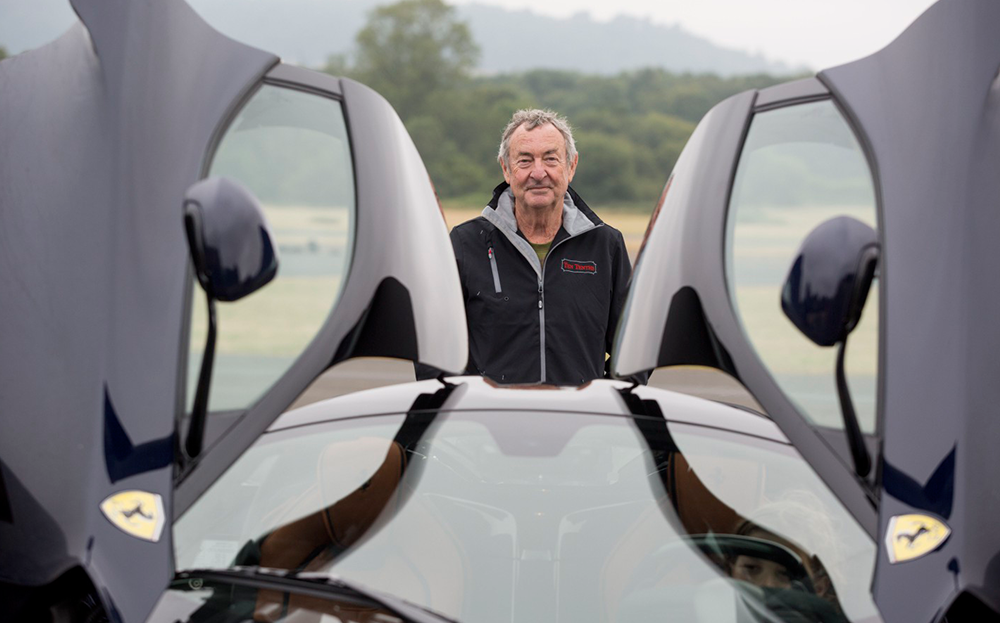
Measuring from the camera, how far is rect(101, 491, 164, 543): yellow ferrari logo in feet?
4.89

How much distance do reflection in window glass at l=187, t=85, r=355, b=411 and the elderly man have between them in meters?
1.22

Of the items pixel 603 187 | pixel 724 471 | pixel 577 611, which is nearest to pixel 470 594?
pixel 577 611

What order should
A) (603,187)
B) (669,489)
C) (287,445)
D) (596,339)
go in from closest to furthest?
(669,489) → (287,445) → (596,339) → (603,187)

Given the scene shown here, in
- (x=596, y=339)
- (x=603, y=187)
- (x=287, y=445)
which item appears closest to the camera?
(x=287, y=445)

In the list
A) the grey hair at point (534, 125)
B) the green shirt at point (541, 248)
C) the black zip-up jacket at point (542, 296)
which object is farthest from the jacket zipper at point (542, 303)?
the grey hair at point (534, 125)

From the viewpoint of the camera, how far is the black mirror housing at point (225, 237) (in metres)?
1.52

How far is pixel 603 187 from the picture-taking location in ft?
107

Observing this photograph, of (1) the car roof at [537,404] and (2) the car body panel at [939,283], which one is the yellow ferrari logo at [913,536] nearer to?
(2) the car body panel at [939,283]

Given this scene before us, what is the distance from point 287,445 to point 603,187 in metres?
31.0

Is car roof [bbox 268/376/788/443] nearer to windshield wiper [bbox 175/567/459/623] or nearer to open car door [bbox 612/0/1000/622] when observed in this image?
open car door [bbox 612/0/1000/622]

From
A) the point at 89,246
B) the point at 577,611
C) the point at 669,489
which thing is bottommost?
the point at 577,611

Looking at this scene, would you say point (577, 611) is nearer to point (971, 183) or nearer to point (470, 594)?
point (470, 594)

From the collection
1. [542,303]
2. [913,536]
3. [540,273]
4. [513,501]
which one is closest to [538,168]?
[540,273]

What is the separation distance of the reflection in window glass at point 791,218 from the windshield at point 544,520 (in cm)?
20
